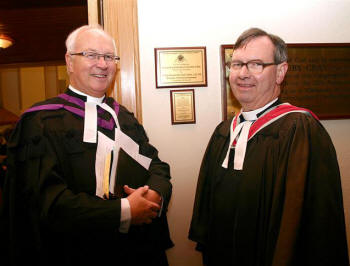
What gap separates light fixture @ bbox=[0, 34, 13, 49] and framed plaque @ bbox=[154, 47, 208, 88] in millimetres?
3061

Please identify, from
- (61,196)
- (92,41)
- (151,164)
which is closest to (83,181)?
(61,196)

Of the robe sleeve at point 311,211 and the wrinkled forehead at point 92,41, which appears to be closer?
the robe sleeve at point 311,211

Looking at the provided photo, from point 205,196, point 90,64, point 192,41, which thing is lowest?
point 205,196

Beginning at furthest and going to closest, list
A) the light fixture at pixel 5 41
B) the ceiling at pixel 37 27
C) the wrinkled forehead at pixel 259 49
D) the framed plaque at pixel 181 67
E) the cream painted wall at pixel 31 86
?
the cream painted wall at pixel 31 86 → the light fixture at pixel 5 41 → the ceiling at pixel 37 27 → the framed plaque at pixel 181 67 → the wrinkled forehead at pixel 259 49

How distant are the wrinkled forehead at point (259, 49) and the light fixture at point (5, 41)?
12.9ft

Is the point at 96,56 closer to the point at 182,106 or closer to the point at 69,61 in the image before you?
the point at 69,61

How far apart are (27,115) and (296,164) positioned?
143cm

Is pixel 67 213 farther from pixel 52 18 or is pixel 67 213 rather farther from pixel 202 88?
pixel 52 18

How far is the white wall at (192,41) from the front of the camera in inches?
90.0

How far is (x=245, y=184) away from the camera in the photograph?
5.03 ft

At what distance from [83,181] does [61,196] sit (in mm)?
198

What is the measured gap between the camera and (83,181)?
1.53 m

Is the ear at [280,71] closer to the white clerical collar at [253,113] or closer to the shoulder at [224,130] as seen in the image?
the white clerical collar at [253,113]

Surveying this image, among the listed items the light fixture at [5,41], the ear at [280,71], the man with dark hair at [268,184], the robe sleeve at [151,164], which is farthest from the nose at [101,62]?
the light fixture at [5,41]
